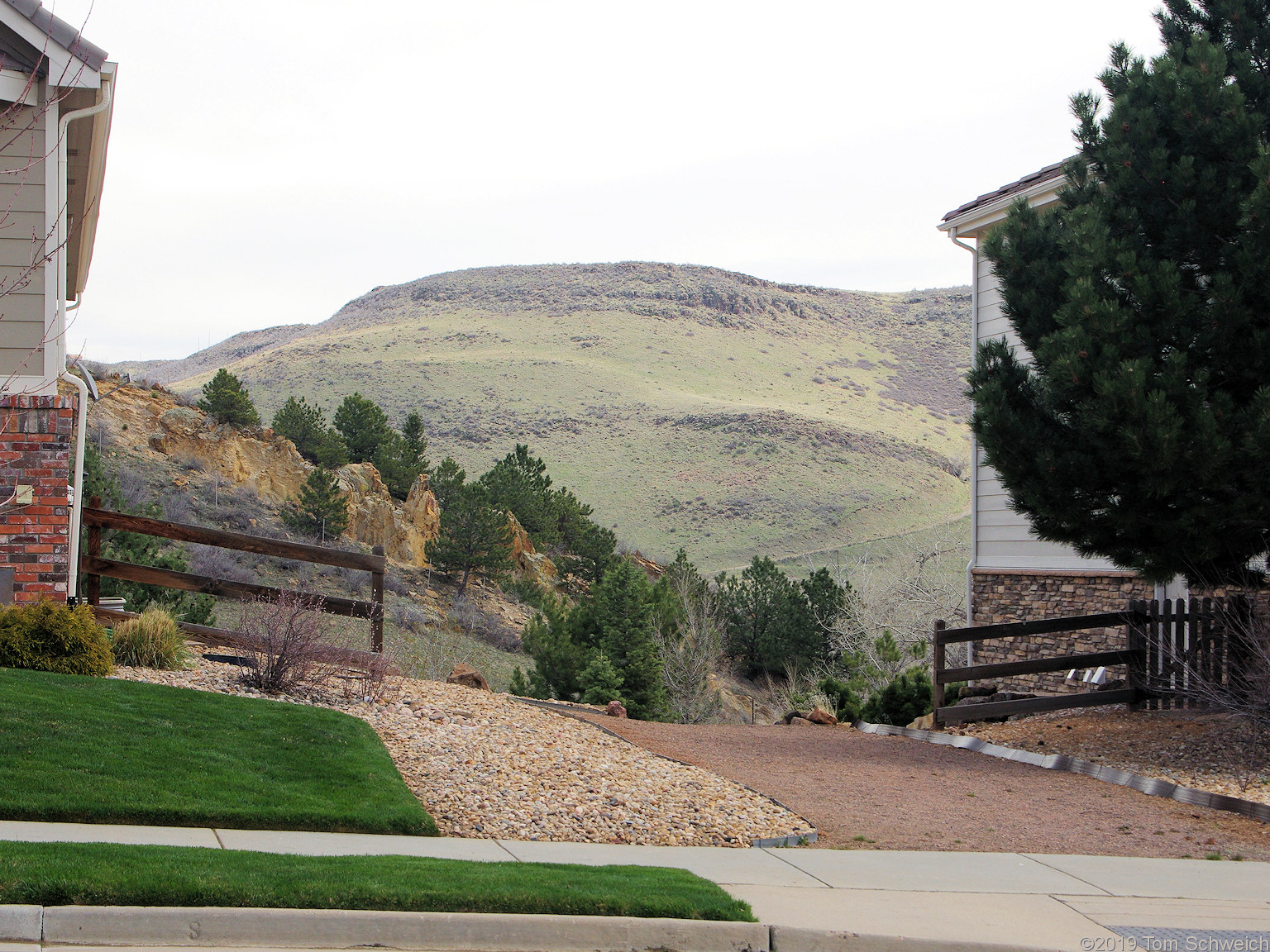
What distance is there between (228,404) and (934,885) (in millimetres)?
33034

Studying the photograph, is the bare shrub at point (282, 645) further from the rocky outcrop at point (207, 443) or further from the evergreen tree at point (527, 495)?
the evergreen tree at point (527, 495)

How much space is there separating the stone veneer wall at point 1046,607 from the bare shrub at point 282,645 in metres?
10.1


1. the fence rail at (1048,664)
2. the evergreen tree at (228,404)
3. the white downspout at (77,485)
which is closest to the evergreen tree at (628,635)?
the fence rail at (1048,664)

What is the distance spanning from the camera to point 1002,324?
53.7 ft

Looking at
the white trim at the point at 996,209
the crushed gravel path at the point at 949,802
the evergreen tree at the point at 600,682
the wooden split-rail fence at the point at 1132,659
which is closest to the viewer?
the crushed gravel path at the point at 949,802

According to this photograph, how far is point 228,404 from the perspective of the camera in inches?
1389

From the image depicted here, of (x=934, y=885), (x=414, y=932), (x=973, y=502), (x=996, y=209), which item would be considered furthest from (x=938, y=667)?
(x=414, y=932)

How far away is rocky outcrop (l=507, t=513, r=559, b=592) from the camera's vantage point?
34062mm

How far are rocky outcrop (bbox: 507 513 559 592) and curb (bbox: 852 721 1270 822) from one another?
2140 centimetres

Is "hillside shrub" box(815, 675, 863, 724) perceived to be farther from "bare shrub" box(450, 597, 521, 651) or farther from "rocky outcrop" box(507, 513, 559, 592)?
"rocky outcrop" box(507, 513, 559, 592)

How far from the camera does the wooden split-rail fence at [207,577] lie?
10703mm

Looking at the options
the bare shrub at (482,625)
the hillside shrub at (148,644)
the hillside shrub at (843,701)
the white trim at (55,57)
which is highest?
the white trim at (55,57)

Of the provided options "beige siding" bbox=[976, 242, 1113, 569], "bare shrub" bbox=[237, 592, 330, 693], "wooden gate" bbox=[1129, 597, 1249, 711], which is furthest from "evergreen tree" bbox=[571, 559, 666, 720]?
"bare shrub" bbox=[237, 592, 330, 693]

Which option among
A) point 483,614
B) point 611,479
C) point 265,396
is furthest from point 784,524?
point 265,396
